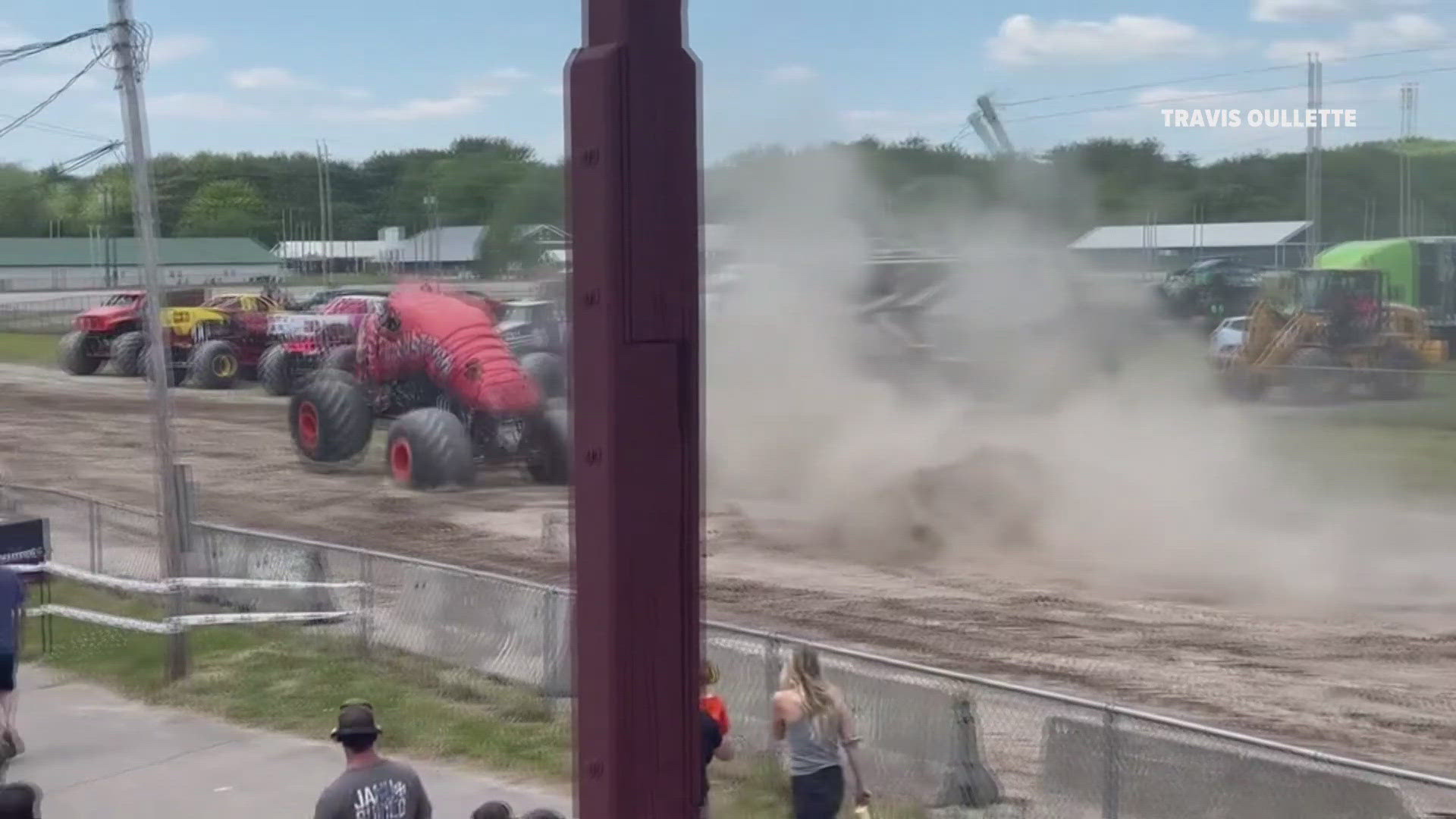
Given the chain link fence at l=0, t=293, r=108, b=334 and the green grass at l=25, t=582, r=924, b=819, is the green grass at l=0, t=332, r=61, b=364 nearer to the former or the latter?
the chain link fence at l=0, t=293, r=108, b=334

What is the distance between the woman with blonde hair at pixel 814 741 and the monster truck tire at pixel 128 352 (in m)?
30.4

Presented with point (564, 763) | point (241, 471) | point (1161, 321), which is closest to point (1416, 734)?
point (564, 763)

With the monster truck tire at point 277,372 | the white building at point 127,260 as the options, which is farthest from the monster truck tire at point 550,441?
the white building at point 127,260

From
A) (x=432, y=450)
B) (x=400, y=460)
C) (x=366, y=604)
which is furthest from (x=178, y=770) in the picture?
(x=400, y=460)

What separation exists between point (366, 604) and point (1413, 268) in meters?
15.7

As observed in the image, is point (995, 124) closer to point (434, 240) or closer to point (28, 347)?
point (434, 240)

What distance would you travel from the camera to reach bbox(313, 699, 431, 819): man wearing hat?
17.5 ft

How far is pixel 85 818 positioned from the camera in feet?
26.0

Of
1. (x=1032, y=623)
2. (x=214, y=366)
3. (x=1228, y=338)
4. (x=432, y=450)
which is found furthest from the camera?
(x=214, y=366)

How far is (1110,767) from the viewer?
22.0ft

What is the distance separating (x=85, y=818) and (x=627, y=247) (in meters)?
7.60

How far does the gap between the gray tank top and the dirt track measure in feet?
14.1

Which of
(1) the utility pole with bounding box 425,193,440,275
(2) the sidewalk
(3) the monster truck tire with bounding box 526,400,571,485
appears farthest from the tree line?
(2) the sidewalk

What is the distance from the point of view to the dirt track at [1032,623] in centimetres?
1045
